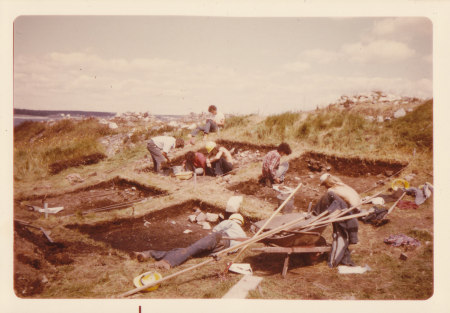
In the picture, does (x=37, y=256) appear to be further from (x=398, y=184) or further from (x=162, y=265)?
(x=398, y=184)

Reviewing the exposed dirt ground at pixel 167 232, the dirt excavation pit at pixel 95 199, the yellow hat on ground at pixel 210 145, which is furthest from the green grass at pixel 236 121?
the dirt excavation pit at pixel 95 199

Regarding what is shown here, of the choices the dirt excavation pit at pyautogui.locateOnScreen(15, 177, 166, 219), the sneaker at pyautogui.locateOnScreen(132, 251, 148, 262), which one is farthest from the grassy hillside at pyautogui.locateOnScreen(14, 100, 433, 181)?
the sneaker at pyautogui.locateOnScreen(132, 251, 148, 262)

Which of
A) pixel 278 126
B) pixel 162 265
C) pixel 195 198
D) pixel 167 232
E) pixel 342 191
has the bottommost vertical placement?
pixel 162 265

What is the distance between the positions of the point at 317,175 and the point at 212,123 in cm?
174

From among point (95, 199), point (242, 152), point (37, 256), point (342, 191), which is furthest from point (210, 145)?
point (37, 256)

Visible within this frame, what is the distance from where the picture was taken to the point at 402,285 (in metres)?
3.06

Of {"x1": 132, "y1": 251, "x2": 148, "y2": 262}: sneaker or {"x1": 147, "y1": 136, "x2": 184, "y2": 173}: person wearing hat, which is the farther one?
{"x1": 147, "y1": 136, "x2": 184, "y2": 173}: person wearing hat

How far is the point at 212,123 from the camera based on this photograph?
13.2 ft

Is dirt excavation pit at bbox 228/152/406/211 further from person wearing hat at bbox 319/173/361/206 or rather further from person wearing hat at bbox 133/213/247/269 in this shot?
person wearing hat at bbox 133/213/247/269

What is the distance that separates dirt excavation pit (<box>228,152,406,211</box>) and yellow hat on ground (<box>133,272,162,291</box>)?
157 cm

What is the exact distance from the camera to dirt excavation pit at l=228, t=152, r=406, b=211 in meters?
3.92

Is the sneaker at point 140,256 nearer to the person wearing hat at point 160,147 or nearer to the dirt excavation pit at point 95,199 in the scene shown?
the dirt excavation pit at point 95,199

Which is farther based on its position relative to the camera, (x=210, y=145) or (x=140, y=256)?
(x=210, y=145)

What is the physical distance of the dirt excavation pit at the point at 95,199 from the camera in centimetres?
338
